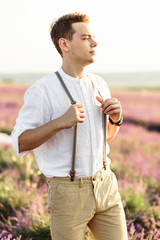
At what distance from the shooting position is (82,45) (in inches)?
84.8

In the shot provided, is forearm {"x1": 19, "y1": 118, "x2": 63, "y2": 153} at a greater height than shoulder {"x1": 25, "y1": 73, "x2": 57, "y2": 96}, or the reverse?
shoulder {"x1": 25, "y1": 73, "x2": 57, "y2": 96}

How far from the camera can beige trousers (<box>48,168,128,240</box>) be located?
2.07 meters

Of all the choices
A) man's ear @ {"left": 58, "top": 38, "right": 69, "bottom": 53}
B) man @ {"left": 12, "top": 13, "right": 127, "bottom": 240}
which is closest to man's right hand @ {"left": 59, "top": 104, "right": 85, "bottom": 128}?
man @ {"left": 12, "top": 13, "right": 127, "bottom": 240}

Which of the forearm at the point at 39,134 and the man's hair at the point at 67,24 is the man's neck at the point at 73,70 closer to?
the man's hair at the point at 67,24

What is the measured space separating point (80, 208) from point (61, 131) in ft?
1.68

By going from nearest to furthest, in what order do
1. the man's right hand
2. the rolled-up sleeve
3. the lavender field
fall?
the man's right hand, the rolled-up sleeve, the lavender field

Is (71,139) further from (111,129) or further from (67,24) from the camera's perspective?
(67,24)

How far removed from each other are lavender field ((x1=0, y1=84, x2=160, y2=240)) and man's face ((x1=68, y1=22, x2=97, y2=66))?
141 cm

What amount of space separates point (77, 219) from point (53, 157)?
1.41 ft

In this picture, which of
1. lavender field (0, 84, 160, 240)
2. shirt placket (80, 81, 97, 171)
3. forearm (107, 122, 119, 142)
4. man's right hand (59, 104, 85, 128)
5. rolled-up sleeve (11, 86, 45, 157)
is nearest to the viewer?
man's right hand (59, 104, 85, 128)

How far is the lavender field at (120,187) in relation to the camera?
3.29m

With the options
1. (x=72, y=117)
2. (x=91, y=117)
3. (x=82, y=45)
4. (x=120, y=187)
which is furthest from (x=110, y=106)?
(x=120, y=187)

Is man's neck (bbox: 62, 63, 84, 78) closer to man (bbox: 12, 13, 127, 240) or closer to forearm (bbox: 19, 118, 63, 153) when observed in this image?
man (bbox: 12, 13, 127, 240)

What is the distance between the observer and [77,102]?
85.7 inches
